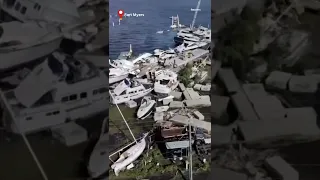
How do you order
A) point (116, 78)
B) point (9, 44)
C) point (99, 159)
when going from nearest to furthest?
point (9, 44) → point (99, 159) → point (116, 78)

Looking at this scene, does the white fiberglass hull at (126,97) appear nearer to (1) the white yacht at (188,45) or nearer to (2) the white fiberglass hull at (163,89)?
(2) the white fiberglass hull at (163,89)

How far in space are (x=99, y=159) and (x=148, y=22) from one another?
77 cm

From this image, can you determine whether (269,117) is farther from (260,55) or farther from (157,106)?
(157,106)

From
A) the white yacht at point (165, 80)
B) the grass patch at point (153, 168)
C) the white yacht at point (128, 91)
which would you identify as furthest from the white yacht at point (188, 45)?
the grass patch at point (153, 168)

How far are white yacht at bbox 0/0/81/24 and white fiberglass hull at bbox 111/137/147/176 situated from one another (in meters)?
0.74

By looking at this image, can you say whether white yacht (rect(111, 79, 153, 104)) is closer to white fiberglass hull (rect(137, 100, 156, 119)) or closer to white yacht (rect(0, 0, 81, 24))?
white fiberglass hull (rect(137, 100, 156, 119))

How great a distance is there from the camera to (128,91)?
7.36 ft

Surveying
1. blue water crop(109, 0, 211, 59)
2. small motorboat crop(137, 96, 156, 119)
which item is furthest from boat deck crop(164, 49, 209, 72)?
small motorboat crop(137, 96, 156, 119)

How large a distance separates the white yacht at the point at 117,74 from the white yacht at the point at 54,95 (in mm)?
125

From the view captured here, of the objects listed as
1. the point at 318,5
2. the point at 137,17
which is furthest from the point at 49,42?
the point at 318,5

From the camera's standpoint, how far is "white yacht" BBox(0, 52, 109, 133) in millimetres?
1985

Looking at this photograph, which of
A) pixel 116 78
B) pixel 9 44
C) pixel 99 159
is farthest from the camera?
pixel 116 78

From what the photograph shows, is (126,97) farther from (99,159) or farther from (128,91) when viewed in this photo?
(99,159)

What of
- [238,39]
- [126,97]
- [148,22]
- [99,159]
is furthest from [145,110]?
[238,39]
